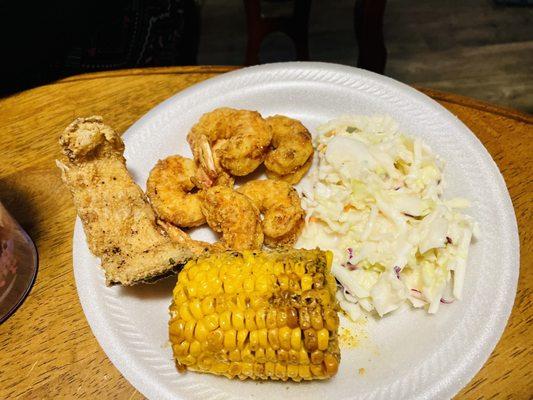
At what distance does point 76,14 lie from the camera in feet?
7.57

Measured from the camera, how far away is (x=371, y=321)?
1.50 metres

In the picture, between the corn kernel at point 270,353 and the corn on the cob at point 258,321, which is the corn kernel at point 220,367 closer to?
the corn on the cob at point 258,321

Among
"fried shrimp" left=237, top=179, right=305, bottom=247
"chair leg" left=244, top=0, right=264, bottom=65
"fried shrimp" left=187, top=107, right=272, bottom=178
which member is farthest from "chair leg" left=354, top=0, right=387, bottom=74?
"fried shrimp" left=237, top=179, right=305, bottom=247

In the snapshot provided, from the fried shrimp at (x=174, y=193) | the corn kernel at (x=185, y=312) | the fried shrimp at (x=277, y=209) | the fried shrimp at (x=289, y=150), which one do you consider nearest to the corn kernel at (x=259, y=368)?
the corn kernel at (x=185, y=312)

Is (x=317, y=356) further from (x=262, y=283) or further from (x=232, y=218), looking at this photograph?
(x=232, y=218)

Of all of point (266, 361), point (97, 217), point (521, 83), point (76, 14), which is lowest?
point (521, 83)

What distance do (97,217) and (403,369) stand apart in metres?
0.97

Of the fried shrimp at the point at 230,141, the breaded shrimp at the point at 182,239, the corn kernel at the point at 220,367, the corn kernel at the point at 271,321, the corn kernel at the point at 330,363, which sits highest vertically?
the fried shrimp at the point at 230,141

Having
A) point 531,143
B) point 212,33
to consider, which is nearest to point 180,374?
point 531,143

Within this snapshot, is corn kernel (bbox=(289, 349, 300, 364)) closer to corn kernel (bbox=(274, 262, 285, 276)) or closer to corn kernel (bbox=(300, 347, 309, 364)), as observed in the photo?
corn kernel (bbox=(300, 347, 309, 364))

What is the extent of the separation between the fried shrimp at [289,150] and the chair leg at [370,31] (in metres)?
1.02

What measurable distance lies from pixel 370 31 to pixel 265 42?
133 cm

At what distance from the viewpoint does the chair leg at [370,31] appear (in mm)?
2502

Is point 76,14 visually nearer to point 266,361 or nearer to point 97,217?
point 97,217
